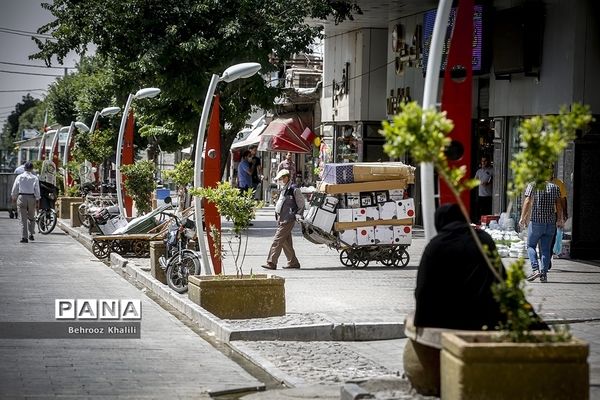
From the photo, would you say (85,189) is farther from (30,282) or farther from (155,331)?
(155,331)

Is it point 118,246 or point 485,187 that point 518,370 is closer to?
point 118,246

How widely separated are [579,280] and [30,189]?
14125 millimetres

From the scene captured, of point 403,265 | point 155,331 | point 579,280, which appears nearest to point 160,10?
point 403,265

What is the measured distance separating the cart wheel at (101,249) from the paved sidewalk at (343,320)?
5.77 feet

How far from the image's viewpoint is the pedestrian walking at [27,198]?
90.6 ft

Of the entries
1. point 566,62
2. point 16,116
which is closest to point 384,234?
point 566,62

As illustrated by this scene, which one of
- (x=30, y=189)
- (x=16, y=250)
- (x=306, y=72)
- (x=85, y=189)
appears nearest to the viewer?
(x=16, y=250)

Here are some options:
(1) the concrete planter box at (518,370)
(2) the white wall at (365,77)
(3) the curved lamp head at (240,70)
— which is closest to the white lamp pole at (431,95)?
(1) the concrete planter box at (518,370)

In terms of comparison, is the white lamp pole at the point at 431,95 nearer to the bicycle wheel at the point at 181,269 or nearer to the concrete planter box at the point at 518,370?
the concrete planter box at the point at 518,370

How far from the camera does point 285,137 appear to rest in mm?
48062

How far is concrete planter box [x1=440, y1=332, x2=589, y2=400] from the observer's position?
707cm

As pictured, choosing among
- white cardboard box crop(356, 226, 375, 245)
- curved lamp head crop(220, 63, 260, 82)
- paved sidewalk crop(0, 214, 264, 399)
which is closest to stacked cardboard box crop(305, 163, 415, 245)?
white cardboard box crop(356, 226, 375, 245)

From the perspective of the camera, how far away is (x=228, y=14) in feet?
102

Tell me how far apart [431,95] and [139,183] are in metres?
17.3
